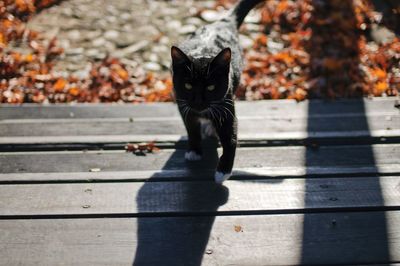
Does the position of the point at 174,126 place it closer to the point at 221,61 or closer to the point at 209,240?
the point at 221,61

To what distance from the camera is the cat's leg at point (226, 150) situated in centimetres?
322

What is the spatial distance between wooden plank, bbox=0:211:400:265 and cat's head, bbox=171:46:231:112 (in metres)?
0.80

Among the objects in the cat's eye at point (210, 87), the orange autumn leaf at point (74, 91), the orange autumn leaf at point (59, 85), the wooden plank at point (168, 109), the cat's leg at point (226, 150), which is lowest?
the orange autumn leaf at point (74, 91)

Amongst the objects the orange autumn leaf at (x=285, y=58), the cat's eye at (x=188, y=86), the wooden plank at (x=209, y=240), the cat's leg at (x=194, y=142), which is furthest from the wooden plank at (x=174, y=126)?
the orange autumn leaf at (x=285, y=58)

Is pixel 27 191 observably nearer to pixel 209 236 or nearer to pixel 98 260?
pixel 98 260

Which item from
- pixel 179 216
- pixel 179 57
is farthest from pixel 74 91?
pixel 179 216

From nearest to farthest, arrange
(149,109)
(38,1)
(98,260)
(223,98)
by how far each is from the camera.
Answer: (98,260), (223,98), (149,109), (38,1)

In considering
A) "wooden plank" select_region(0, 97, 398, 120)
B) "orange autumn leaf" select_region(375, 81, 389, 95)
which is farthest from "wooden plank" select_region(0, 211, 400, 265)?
"orange autumn leaf" select_region(375, 81, 389, 95)

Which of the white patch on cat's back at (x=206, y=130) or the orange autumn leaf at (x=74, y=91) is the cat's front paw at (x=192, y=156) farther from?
the orange autumn leaf at (x=74, y=91)

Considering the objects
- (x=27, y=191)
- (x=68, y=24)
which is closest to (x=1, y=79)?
(x=68, y=24)

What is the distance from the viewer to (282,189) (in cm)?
315

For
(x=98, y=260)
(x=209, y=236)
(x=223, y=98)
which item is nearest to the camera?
(x=98, y=260)

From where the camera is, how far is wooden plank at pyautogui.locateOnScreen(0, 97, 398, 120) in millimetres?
4227

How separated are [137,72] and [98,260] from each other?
10.1 ft
